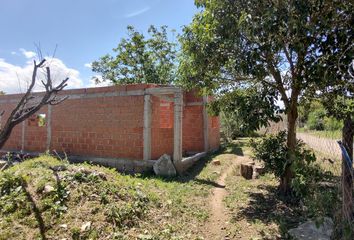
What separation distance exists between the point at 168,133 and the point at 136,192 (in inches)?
169

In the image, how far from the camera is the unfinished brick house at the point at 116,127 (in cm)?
885

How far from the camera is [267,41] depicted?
166 inches

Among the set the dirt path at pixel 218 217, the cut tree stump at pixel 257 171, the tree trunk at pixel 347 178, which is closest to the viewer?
the tree trunk at pixel 347 178

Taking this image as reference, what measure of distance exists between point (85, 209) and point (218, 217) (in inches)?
95.5

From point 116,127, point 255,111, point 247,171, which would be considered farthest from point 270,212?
point 116,127

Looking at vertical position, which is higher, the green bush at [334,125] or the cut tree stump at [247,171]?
the green bush at [334,125]

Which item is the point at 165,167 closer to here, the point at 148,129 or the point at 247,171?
the point at 148,129

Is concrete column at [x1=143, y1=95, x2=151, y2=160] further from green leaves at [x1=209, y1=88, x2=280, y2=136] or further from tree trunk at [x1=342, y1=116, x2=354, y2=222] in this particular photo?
tree trunk at [x1=342, y1=116, x2=354, y2=222]

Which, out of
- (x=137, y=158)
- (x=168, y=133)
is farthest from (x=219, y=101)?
(x=137, y=158)

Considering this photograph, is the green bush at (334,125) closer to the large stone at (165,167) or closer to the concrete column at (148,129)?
the large stone at (165,167)

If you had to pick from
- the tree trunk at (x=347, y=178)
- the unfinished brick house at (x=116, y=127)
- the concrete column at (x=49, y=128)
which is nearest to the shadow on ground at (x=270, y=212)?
the tree trunk at (x=347, y=178)

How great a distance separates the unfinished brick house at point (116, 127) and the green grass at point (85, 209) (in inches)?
130

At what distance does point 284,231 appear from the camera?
4.37 metres

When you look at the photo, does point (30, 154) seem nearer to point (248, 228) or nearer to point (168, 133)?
point (168, 133)
